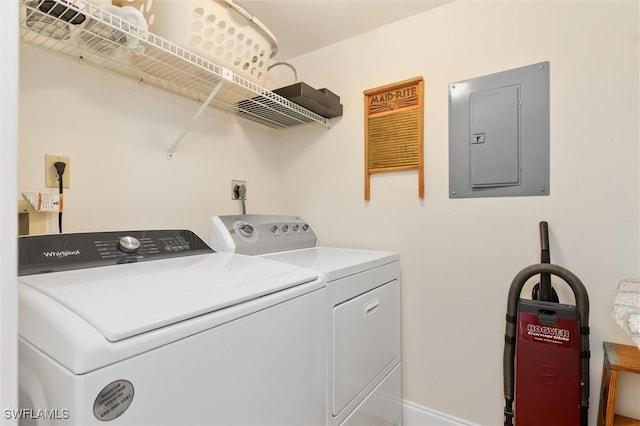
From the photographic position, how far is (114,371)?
53cm

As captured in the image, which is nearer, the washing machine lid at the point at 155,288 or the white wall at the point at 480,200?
the washing machine lid at the point at 155,288

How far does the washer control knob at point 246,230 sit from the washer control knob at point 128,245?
0.46 m

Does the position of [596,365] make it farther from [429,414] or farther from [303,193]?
[303,193]

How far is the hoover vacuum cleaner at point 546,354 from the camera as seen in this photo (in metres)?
1.18

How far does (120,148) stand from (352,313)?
1248 mm

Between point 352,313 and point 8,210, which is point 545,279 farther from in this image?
point 8,210

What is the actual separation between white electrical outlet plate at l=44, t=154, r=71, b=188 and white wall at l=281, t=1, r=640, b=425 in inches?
51.4

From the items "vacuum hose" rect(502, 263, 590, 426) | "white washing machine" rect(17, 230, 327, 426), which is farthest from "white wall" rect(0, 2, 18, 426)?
"vacuum hose" rect(502, 263, 590, 426)

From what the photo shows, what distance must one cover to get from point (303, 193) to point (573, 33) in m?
1.61

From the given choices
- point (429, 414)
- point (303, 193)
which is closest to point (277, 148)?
point (303, 193)

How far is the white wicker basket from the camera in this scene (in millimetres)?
1229

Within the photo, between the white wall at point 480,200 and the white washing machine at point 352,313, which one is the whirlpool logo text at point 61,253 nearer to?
the white washing machine at point 352,313

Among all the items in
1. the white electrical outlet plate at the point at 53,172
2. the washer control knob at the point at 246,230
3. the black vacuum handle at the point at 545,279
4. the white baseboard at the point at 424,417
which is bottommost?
the white baseboard at the point at 424,417

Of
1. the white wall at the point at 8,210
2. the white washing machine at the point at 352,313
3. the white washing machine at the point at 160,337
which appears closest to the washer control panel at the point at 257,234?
the white washing machine at the point at 352,313
